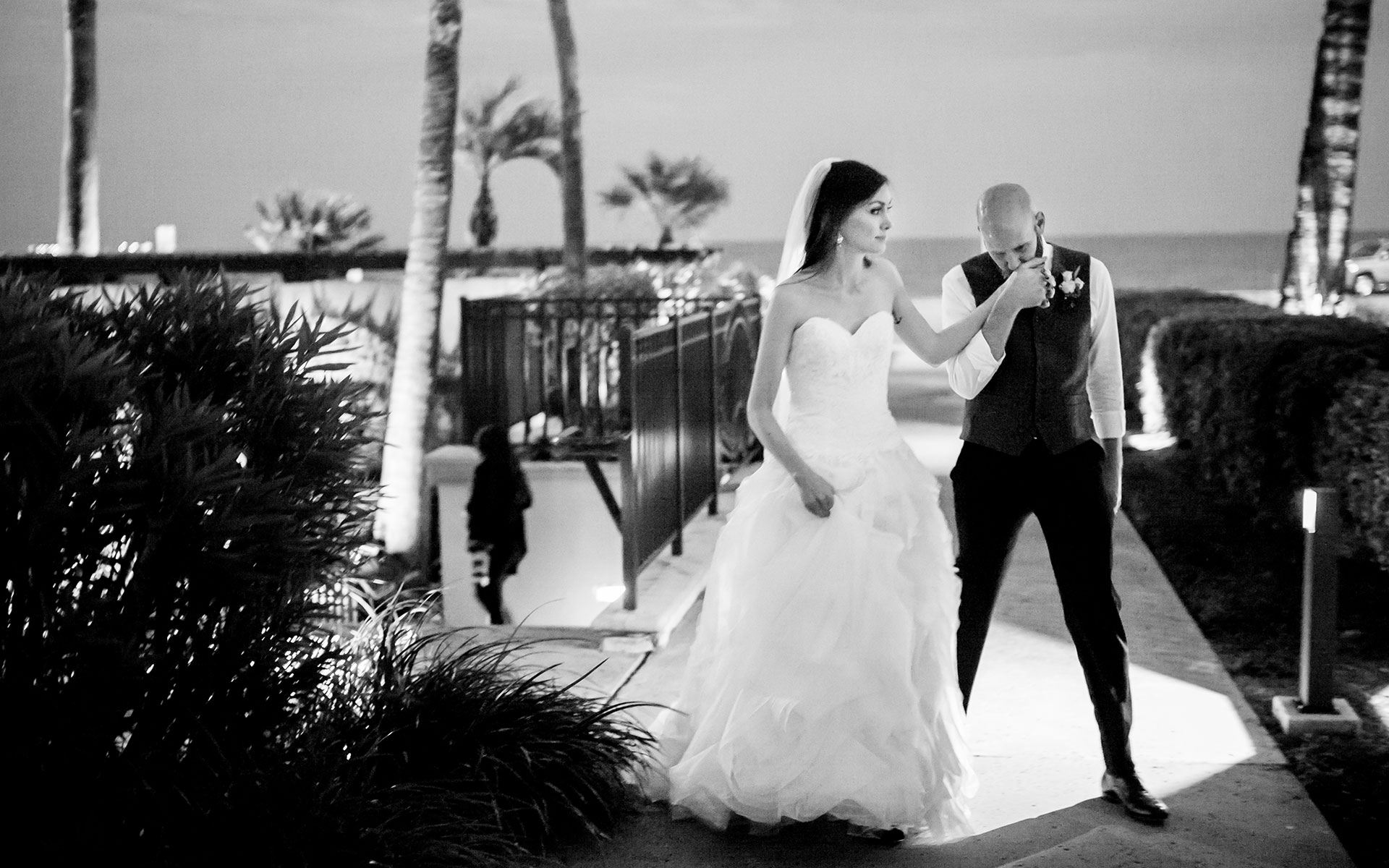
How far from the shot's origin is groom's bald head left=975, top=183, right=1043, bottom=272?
457 cm

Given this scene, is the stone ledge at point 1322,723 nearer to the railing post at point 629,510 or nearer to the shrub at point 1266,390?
the shrub at point 1266,390

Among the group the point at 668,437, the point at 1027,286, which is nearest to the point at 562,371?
the point at 668,437

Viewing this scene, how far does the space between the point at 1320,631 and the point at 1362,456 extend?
83.2 inches

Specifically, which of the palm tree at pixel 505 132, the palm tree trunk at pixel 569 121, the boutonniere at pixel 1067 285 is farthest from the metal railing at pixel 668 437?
the palm tree at pixel 505 132

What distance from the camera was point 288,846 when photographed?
3564 millimetres

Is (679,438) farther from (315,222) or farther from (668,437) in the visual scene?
(315,222)

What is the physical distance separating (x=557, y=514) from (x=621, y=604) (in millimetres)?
5237

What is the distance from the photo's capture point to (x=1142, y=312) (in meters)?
14.8

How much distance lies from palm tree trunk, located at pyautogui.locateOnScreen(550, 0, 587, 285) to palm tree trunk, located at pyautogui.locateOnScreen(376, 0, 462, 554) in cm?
723

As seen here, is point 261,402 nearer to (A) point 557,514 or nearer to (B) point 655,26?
(A) point 557,514

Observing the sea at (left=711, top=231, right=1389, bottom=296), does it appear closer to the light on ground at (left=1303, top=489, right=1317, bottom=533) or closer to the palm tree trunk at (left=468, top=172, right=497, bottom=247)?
the palm tree trunk at (left=468, top=172, right=497, bottom=247)

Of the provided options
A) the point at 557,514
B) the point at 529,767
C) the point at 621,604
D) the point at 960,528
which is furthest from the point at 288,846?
the point at 557,514

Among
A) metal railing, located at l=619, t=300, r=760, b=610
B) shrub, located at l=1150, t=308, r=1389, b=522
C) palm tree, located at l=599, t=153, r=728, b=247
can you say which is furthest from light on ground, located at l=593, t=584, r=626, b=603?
palm tree, located at l=599, t=153, r=728, b=247

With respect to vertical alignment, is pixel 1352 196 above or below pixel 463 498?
above
